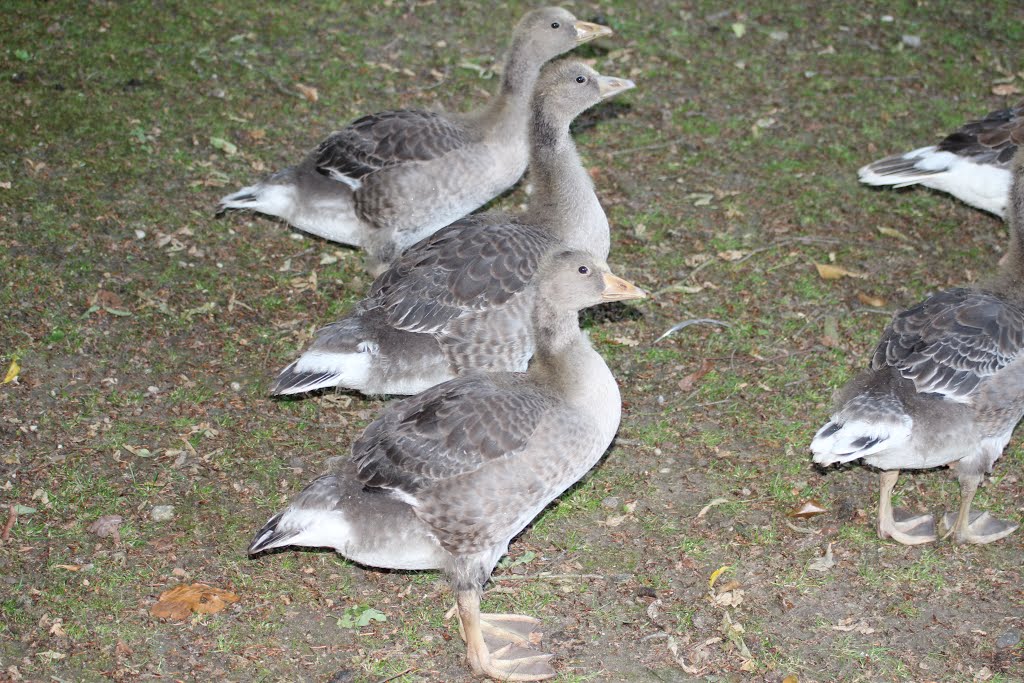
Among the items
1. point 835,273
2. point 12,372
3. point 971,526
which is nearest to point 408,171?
point 12,372

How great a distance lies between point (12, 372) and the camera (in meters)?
7.43

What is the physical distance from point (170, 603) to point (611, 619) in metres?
2.51

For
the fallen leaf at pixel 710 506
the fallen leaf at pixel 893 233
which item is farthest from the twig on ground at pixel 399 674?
the fallen leaf at pixel 893 233

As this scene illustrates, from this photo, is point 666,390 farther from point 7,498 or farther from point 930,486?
point 7,498

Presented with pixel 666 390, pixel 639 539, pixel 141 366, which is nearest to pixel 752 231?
pixel 666 390

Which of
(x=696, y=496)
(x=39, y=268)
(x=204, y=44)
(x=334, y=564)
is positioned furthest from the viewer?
(x=204, y=44)

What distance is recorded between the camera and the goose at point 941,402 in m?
6.39

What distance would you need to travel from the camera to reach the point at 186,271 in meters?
8.59

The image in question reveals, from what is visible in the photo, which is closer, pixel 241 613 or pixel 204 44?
pixel 241 613

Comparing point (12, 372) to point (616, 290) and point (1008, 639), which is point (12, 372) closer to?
point (616, 290)

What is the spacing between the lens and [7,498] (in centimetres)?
667

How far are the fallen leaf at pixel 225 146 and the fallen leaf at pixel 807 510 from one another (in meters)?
5.91

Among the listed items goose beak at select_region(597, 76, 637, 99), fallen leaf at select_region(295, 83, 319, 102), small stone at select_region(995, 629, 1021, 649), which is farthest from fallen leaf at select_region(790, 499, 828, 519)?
fallen leaf at select_region(295, 83, 319, 102)

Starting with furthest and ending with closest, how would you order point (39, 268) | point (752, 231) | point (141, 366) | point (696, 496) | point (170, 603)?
point (752, 231) < point (39, 268) < point (141, 366) < point (696, 496) < point (170, 603)
